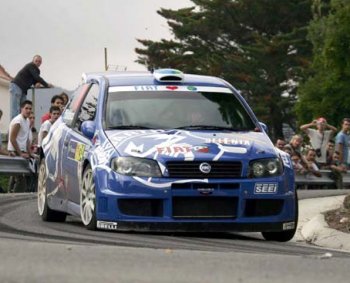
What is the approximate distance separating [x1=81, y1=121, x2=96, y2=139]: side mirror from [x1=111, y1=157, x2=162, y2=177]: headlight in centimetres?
83

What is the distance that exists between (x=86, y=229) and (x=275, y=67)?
206 ft

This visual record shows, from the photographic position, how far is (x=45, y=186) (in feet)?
44.1

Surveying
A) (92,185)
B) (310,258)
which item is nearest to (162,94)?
(92,185)

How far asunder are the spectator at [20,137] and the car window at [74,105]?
6.88 metres

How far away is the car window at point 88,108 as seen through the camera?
1241 centimetres

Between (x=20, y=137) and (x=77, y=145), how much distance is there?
29.0 ft

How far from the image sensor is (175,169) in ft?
35.8

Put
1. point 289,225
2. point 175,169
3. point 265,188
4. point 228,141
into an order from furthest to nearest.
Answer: point 289,225, point 228,141, point 265,188, point 175,169

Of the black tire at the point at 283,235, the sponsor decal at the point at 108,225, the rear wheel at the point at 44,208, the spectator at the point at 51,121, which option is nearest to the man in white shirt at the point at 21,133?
the spectator at the point at 51,121

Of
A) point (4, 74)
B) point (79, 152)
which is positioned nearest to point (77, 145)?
point (79, 152)

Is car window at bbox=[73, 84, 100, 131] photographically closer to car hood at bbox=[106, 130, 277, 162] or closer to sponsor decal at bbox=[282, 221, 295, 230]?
car hood at bbox=[106, 130, 277, 162]

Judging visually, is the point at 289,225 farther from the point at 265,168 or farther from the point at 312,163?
the point at 312,163

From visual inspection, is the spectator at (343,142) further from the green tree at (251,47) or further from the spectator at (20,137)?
the green tree at (251,47)

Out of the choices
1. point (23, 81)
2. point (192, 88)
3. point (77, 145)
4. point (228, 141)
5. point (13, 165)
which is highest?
point (192, 88)
